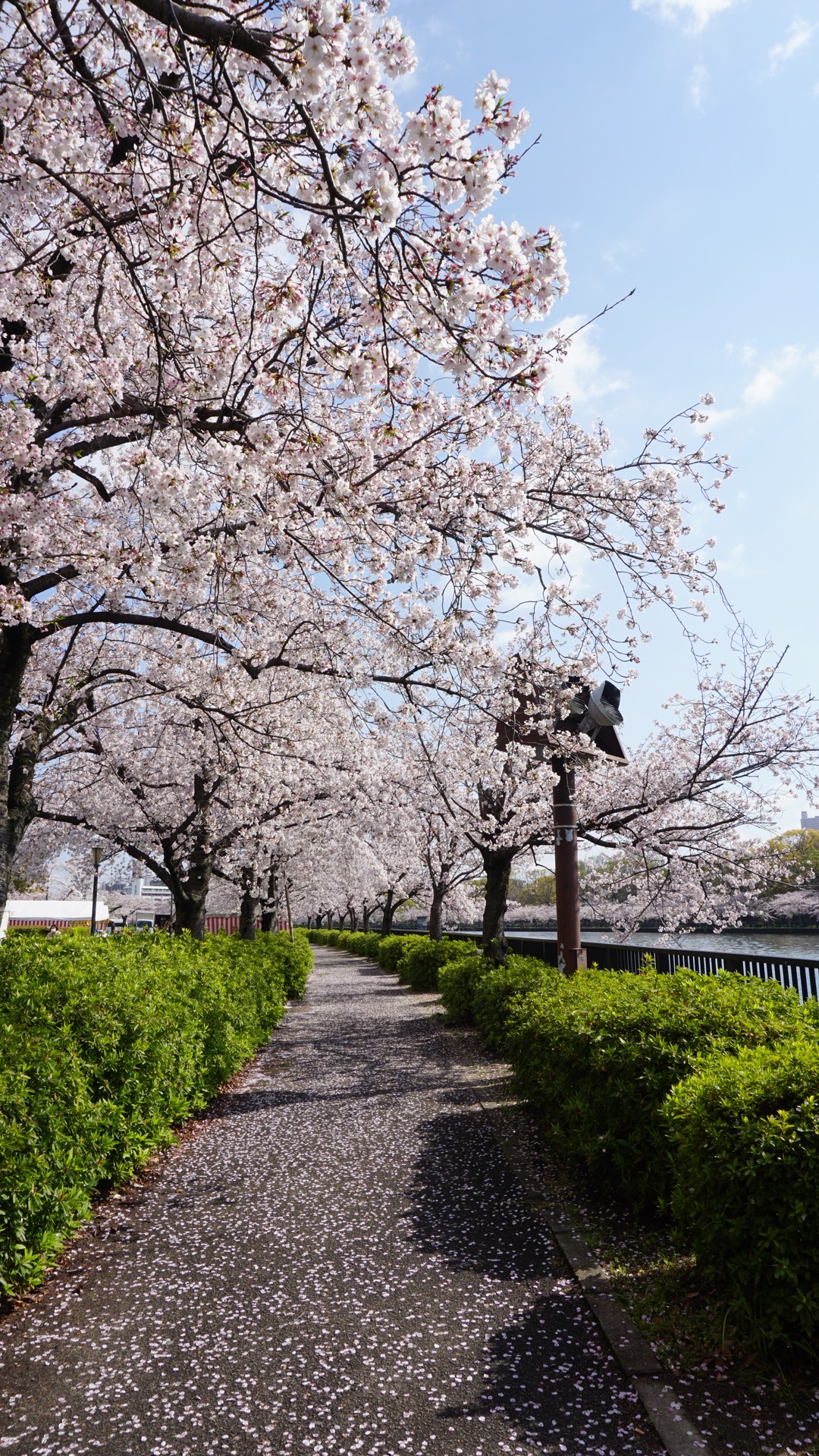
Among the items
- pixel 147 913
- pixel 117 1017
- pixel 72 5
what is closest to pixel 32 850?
pixel 117 1017

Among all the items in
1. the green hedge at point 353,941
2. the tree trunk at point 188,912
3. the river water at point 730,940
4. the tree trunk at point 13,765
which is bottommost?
the green hedge at point 353,941

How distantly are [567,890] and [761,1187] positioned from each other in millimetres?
6523

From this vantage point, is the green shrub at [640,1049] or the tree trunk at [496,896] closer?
the green shrub at [640,1049]

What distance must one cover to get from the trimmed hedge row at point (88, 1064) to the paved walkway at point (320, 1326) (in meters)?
0.42

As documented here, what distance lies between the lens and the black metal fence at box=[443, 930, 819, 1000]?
23.1 feet

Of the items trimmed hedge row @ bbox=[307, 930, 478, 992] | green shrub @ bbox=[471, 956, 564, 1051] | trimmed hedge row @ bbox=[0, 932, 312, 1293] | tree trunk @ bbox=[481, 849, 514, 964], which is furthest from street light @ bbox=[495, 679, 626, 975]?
trimmed hedge row @ bbox=[0, 932, 312, 1293]

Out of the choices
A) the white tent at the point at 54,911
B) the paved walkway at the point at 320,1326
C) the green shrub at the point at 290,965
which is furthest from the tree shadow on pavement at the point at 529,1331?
the white tent at the point at 54,911

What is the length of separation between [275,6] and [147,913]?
244ft

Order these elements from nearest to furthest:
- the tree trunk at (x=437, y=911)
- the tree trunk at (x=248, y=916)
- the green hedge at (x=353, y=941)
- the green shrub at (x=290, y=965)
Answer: the green shrub at (x=290, y=965) < the tree trunk at (x=248, y=916) < the tree trunk at (x=437, y=911) < the green hedge at (x=353, y=941)

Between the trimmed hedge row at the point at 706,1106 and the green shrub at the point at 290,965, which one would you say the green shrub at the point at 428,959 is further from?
the trimmed hedge row at the point at 706,1106

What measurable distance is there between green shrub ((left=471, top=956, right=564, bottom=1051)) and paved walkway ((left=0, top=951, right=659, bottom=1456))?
7.73 feet

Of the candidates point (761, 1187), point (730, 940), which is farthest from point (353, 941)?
point (761, 1187)

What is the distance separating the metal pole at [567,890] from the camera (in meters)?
9.38

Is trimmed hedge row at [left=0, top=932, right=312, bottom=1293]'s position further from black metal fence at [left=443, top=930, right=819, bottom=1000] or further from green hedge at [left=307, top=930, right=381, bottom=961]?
green hedge at [left=307, top=930, right=381, bottom=961]
